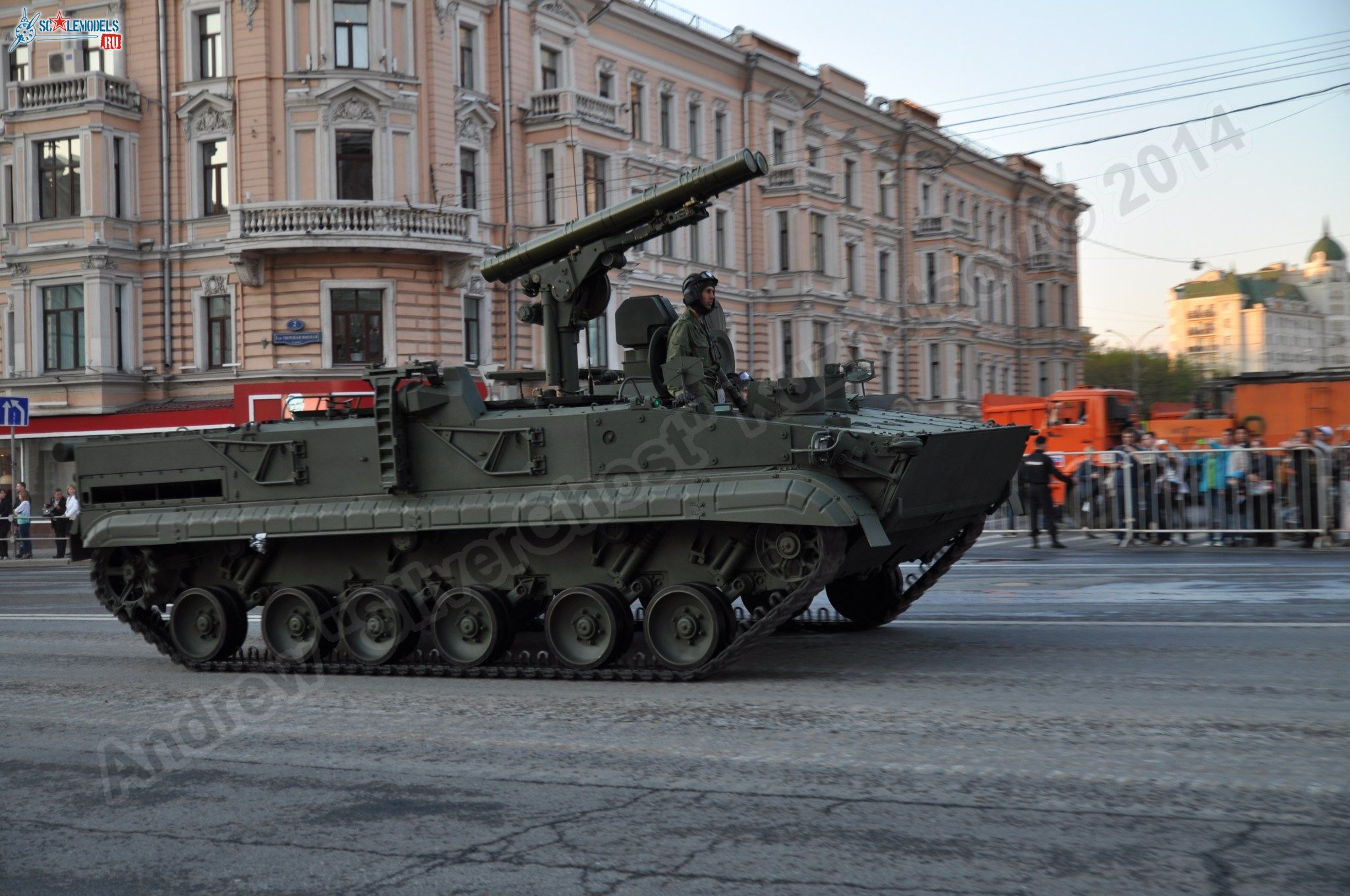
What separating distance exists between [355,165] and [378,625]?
24.1 m

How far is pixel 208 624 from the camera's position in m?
10.8

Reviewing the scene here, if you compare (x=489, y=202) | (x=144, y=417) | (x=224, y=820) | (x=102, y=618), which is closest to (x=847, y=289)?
(x=489, y=202)

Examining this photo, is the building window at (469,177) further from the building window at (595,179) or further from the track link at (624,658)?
the track link at (624,658)

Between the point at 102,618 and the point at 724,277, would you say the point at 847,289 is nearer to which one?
the point at 724,277

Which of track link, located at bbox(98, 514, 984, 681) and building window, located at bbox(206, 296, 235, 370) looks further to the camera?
building window, located at bbox(206, 296, 235, 370)

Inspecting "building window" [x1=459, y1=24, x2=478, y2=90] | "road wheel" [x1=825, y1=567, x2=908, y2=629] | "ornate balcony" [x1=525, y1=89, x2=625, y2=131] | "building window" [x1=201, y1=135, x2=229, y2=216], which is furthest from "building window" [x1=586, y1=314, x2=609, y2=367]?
"road wheel" [x1=825, y1=567, x2=908, y2=629]

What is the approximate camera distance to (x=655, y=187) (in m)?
10.3

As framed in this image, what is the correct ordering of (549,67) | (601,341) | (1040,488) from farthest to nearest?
1. (601,341)
2. (549,67)
3. (1040,488)

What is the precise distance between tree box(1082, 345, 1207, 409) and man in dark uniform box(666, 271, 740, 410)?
77.4 m

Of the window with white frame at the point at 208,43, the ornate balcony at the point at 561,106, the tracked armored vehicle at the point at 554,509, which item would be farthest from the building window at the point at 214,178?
the tracked armored vehicle at the point at 554,509

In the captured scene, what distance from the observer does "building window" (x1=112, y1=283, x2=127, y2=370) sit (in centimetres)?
3375

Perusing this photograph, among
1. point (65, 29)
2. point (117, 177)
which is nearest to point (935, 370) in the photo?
point (117, 177)

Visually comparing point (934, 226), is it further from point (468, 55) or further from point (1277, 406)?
point (1277, 406)

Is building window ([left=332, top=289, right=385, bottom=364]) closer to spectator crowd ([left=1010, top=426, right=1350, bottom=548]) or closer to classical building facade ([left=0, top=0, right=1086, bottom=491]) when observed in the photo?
classical building facade ([left=0, top=0, right=1086, bottom=491])
